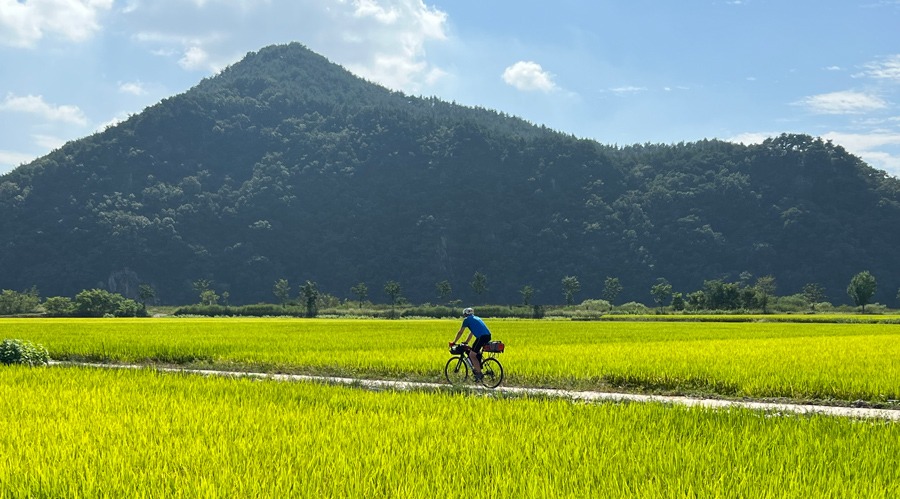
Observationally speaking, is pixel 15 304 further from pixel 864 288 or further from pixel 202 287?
pixel 864 288

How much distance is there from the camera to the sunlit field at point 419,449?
7.30 metres

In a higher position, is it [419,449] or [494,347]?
[494,347]

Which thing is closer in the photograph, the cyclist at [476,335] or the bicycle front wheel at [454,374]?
the cyclist at [476,335]

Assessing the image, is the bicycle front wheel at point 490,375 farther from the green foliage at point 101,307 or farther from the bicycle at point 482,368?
the green foliage at point 101,307

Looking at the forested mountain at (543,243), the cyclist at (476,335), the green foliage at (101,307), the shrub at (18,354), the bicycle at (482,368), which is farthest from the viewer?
the forested mountain at (543,243)

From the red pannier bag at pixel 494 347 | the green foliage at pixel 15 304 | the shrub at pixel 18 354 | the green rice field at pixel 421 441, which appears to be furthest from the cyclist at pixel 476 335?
the green foliage at pixel 15 304

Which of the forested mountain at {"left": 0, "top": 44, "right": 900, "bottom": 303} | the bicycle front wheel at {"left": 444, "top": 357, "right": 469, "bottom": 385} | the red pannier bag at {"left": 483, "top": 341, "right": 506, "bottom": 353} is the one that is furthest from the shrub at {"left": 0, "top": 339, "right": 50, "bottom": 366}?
the forested mountain at {"left": 0, "top": 44, "right": 900, "bottom": 303}

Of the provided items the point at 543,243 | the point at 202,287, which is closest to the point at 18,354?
the point at 202,287

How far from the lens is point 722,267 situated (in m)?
175

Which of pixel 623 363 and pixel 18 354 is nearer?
pixel 623 363

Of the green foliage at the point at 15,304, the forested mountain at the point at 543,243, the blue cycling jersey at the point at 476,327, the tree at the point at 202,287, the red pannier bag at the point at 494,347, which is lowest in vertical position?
the green foliage at the point at 15,304

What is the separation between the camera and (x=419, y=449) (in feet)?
29.3

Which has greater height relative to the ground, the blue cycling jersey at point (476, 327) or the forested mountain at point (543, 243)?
the forested mountain at point (543, 243)

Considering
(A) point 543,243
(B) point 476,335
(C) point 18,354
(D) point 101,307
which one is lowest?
(D) point 101,307
